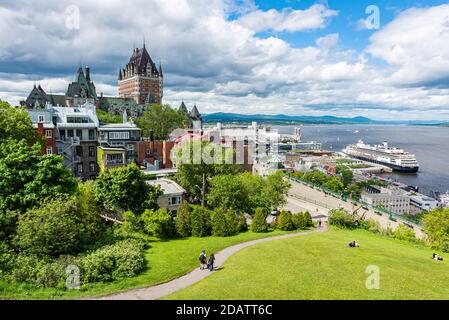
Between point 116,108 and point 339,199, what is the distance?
4003 inches

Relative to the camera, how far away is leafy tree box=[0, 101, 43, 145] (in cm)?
3619

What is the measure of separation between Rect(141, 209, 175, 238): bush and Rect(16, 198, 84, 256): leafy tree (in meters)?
7.73

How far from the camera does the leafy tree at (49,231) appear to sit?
22234 mm

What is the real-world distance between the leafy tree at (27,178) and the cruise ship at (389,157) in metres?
149

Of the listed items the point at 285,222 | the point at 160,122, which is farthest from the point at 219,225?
the point at 160,122

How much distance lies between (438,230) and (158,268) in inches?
1255

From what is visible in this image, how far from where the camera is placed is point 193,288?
746 inches

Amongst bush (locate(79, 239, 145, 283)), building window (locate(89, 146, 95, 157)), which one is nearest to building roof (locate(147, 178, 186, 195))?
building window (locate(89, 146, 95, 157))

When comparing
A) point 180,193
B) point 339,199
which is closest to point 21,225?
point 180,193

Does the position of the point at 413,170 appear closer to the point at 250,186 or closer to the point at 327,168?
the point at 327,168

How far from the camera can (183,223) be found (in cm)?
3294

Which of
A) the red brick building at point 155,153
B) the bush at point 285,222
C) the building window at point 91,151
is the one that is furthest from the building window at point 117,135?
the bush at point 285,222

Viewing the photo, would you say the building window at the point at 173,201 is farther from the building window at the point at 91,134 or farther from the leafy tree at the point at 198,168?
the building window at the point at 91,134

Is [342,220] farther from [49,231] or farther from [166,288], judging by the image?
[49,231]
